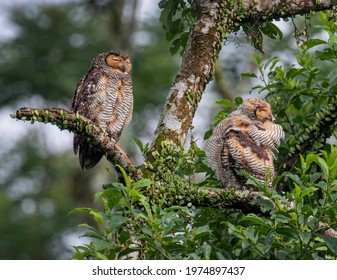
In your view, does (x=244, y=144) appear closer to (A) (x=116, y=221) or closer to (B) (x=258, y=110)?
(B) (x=258, y=110)

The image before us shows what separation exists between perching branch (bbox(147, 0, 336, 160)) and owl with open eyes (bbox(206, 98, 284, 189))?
60cm

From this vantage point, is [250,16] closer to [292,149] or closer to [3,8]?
[292,149]

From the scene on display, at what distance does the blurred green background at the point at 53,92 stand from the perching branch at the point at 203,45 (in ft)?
33.9

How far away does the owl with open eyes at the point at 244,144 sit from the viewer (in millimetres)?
6707

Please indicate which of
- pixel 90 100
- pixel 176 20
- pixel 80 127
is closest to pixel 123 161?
pixel 80 127

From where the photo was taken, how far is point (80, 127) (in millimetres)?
5680

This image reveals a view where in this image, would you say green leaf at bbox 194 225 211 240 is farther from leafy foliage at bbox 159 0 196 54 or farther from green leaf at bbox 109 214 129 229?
leafy foliage at bbox 159 0 196 54

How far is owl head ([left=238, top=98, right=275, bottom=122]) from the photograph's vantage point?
6.85 meters

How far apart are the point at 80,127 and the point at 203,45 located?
1170 mm

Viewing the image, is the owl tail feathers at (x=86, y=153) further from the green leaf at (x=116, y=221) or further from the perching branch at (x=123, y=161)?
the green leaf at (x=116, y=221)

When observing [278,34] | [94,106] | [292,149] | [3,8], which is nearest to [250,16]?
[278,34]

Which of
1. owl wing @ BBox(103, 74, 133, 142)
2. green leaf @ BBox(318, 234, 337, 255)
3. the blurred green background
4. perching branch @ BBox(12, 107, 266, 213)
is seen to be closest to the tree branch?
perching branch @ BBox(12, 107, 266, 213)

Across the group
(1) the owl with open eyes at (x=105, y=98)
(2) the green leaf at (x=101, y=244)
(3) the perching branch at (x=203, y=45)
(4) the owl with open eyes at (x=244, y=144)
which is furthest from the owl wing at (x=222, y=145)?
(2) the green leaf at (x=101, y=244)

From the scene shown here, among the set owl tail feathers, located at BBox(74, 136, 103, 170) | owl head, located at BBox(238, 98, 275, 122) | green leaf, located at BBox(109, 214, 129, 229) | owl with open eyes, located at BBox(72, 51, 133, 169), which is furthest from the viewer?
owl with open eyes, located at BBox(72, 51, 133, 169)
